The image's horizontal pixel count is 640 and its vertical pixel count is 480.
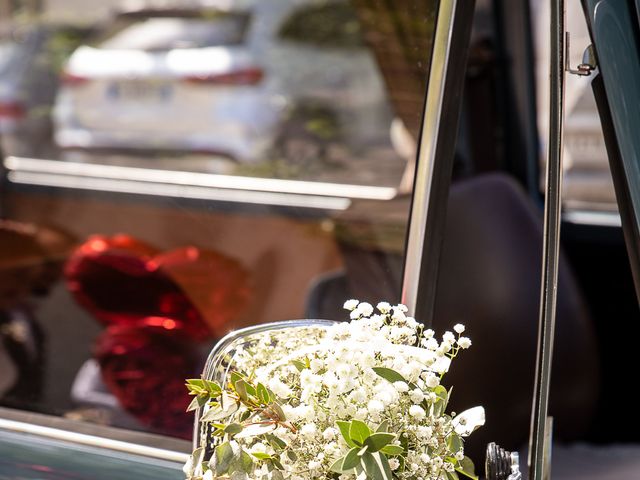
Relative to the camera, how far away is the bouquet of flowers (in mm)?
809

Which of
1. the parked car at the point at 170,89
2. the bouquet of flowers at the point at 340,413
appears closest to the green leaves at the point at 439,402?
the bouquet of flowers at the point at 340,413

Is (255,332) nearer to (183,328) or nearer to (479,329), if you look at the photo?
(479,329)

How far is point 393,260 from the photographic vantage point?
5.60 ft

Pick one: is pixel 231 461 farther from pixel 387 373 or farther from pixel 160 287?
pixel 160 287

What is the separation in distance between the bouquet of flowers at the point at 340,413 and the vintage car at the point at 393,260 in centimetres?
18

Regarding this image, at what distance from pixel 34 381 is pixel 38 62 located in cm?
343

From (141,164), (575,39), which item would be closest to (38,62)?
(141,164)

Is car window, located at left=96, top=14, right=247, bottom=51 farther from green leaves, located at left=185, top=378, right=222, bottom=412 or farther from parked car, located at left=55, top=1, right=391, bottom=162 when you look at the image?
green leaves, located at left=185, top=378, right=222, bottom=412

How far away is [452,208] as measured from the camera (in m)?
1.80

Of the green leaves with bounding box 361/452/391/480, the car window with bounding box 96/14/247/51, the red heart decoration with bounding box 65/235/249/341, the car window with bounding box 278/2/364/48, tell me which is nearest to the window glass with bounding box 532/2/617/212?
the red heart decoration with bounding box 65/235/249/341

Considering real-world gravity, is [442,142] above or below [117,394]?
above

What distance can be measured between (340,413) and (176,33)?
492 centimetres

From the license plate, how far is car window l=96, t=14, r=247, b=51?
0.32 m

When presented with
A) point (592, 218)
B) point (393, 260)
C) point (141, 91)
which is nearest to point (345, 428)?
point (393, 260)
